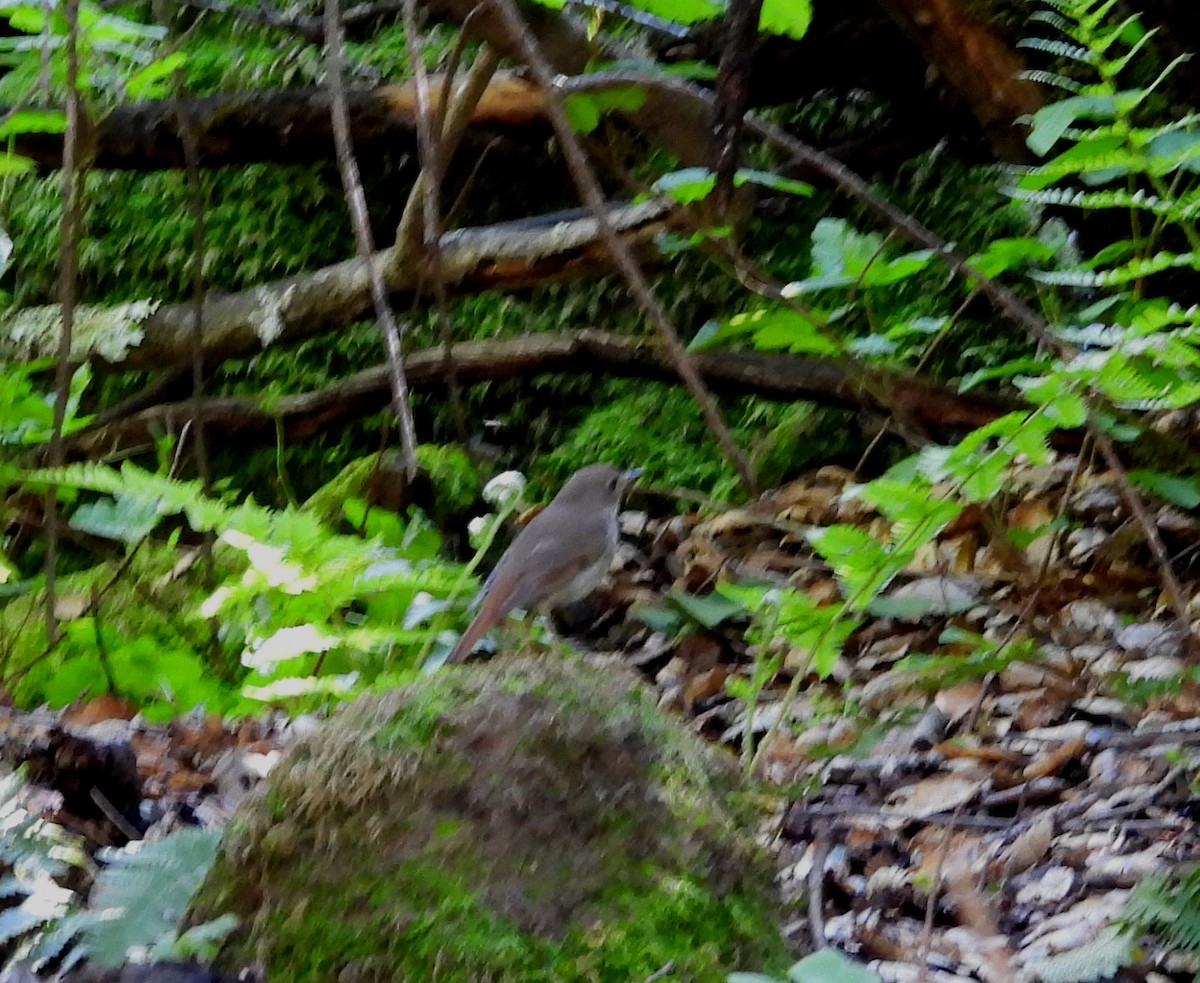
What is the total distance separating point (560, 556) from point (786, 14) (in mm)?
1361

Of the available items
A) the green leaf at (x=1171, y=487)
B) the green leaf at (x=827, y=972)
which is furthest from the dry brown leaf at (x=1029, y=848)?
the green leaf at (x=1171, y=487)

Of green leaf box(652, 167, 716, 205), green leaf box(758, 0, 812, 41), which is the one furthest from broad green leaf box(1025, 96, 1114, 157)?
green leaf box(652, 167, 716, 205)

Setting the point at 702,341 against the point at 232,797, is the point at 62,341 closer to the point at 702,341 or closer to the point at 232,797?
the point at 232,797

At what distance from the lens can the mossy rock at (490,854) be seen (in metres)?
1.51

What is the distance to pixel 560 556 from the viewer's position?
318 centimetres

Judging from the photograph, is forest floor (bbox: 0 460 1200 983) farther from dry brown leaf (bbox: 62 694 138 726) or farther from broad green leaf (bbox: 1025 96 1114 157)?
broad green leaf (bbox: 1025 96 1114 157)

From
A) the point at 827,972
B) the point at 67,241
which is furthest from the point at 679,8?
the point at 827,972

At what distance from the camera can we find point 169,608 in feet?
13.3

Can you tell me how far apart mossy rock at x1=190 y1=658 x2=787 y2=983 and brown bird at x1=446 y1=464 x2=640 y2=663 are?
101 centimetres

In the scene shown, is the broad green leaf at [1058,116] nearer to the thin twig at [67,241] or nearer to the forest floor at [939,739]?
the forest floor at [939,739]

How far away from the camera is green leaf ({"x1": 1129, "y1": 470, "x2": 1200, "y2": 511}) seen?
9.99ft

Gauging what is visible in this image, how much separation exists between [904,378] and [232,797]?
2325 mm

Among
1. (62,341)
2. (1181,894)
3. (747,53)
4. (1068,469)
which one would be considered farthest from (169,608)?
(1181,894)

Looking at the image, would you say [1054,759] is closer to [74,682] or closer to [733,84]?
[733,84]
